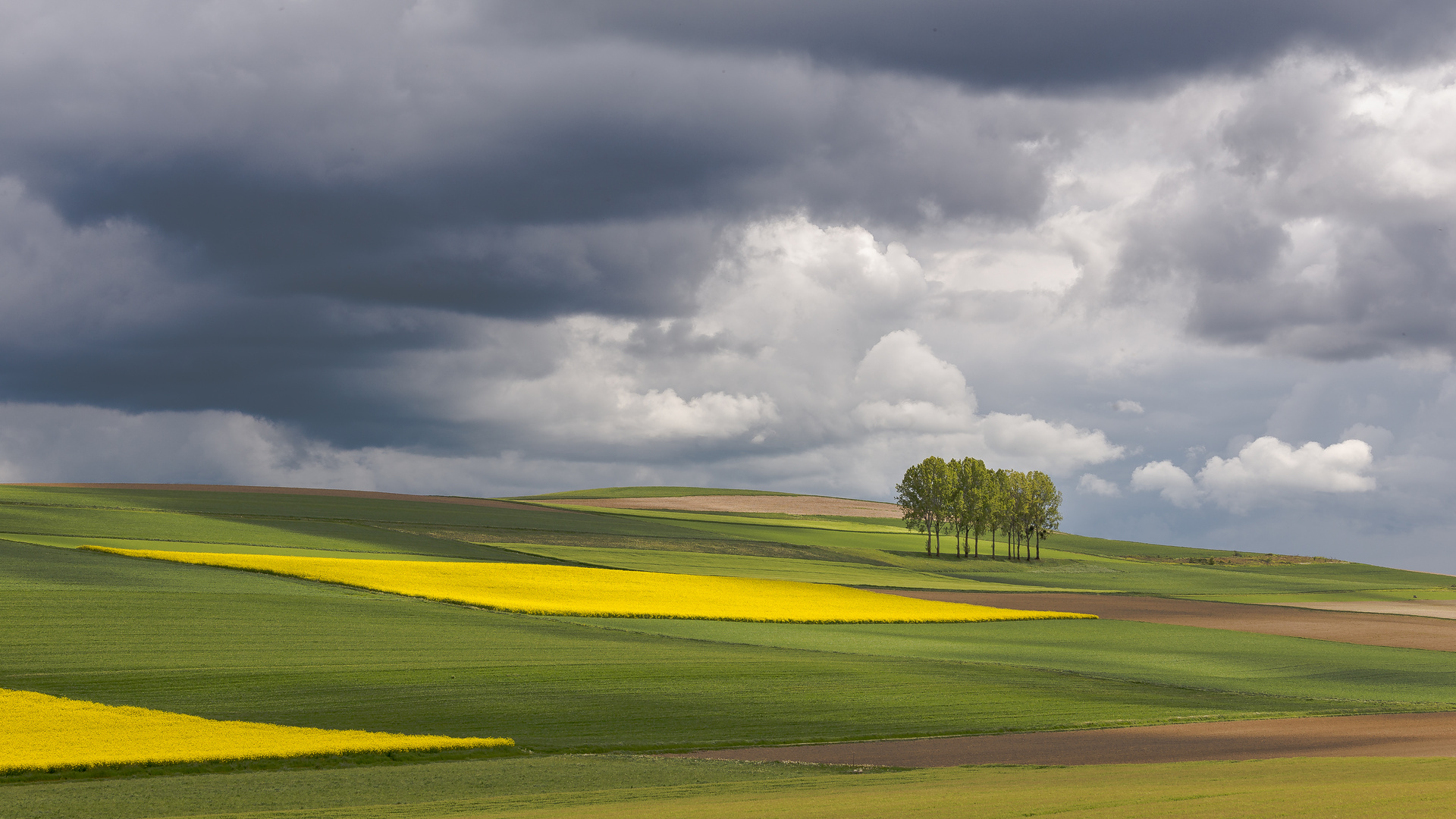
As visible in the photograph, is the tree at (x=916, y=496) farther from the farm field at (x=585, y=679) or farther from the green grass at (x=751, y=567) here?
the farm field at (x=585, y=679)

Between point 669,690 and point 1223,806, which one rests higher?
point 1223,806

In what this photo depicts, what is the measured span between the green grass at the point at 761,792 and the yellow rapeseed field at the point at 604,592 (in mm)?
28064

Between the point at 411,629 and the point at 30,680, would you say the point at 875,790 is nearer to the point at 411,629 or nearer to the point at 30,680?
the point at 30,680

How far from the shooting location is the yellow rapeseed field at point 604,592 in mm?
52344

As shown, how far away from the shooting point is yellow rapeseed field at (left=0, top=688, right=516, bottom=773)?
71.4 feet

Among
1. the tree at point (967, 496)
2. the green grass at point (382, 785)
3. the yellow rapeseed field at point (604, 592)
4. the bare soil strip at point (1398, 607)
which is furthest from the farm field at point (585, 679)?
the tree at point (967, 496)

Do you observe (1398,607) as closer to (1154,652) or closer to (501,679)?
(1154,652)

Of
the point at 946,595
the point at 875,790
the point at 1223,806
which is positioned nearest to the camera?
the point at 1223,806

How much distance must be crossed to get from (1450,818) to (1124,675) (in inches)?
1138

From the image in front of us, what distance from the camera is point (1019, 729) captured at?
93.8 ft

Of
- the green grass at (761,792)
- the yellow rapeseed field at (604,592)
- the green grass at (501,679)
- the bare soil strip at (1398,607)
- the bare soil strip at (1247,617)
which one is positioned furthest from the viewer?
the bare soil strip at (1398,607)

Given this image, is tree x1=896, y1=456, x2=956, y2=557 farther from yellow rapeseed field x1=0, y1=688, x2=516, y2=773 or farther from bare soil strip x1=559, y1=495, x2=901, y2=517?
yellow rapeseed field x1=0, y1=688, x2=516, y2=773

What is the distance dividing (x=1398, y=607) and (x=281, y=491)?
111m

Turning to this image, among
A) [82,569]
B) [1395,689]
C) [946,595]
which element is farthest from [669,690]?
[946,595]
